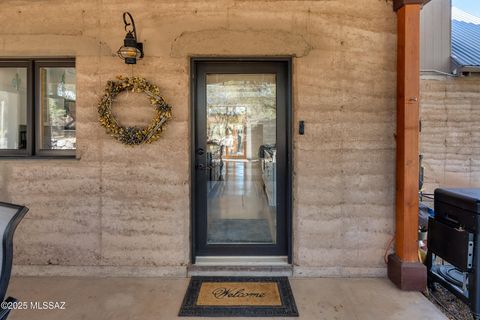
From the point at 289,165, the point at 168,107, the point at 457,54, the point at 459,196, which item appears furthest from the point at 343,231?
the point at 457,54

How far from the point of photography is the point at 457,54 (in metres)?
5.18

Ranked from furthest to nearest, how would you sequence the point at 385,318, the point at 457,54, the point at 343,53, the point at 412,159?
the point at 457,54
the point at 343,53
the point at 412,159
the point at 385,318

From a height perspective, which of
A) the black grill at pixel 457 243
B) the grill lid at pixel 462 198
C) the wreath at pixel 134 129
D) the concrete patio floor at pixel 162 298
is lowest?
the concrete patio floor at pixel 162 298

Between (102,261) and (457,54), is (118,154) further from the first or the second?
(457,54)

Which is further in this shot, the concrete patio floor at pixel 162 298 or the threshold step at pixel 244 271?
the threshold step at pixel 244 271

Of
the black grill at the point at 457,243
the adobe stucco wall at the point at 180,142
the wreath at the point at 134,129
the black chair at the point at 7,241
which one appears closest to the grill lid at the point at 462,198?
the black grill at the point at 457,243

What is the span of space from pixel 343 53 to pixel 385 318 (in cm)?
233

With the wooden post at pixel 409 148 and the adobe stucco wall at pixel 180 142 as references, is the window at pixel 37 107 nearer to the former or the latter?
the adobe stucco wall at pixel 180 142

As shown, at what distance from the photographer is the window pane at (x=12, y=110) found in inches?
133

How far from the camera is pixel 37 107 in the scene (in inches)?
132

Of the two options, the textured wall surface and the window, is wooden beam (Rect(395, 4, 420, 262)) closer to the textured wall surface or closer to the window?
the textured wall surface

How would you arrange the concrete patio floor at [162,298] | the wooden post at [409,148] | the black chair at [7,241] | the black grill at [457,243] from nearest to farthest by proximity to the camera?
the black chair at [7,241] → the black grill at [457,243] → the concrete patio floor at [162,298] → the wooden post at [409,148]

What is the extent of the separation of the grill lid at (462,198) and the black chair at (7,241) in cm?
291

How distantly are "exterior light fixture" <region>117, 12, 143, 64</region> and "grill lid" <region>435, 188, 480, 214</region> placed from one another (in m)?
2.97
